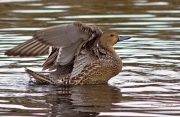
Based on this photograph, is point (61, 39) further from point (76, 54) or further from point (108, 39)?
point (108, 39)

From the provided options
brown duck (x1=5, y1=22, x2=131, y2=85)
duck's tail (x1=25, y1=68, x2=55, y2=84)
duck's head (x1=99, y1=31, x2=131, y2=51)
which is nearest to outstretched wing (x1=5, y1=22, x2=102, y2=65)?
brown duck (x1=5, y1=22, x2=131, y2=85)

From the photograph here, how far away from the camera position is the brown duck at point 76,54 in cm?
1143

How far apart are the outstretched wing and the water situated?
0.51m

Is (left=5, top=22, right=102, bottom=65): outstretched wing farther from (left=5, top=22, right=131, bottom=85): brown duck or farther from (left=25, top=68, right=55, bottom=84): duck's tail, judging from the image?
(left=25, top=68, right=55, bottom=84): duck's tail

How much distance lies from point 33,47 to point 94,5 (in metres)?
7.65

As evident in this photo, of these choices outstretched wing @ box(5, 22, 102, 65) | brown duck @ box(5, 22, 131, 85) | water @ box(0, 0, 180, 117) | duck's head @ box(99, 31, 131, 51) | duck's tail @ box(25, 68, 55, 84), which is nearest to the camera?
water @ box(0, 0, 180, 117)

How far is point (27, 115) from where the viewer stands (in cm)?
924

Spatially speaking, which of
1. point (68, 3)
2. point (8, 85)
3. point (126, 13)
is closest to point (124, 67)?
point (8, 85)

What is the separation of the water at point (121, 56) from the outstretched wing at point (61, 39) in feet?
1.68

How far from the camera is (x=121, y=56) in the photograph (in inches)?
541

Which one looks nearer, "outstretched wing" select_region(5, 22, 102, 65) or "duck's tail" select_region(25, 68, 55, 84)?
"outstretched wing" select_region(5, 22, 102, 65)

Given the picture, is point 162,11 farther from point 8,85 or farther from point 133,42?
point 8,85

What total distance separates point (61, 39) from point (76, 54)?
0.59 meters

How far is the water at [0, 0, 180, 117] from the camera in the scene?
9.77 m
